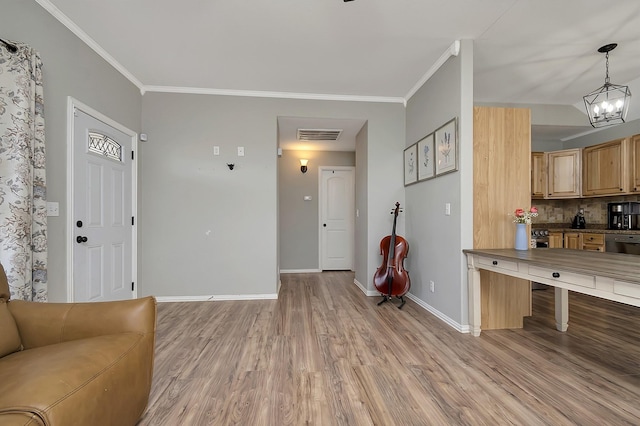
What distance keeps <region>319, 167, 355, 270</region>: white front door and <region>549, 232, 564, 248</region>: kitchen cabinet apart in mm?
3326

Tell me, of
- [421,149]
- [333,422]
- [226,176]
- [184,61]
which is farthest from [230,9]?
[333,422]

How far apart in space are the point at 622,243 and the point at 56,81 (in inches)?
257

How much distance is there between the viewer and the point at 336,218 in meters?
5.66

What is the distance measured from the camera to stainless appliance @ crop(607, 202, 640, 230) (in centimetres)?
378

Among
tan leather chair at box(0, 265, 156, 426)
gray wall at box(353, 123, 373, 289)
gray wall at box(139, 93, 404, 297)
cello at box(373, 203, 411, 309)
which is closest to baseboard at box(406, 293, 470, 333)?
cello at box(373, 203, 411, 309)

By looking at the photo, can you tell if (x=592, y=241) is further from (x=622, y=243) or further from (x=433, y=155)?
(x=433, y=155)

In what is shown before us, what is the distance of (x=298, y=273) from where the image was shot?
546 cm

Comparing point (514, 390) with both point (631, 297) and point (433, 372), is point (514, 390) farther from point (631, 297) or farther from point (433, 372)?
point (631, 297)

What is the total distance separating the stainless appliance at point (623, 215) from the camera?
3783 millimetres

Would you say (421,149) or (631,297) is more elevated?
(421,149)

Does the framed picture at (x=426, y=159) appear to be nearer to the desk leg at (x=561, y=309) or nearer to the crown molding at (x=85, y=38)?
the desk leg at (x=561, y=309)

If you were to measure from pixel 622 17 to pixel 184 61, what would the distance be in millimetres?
4042

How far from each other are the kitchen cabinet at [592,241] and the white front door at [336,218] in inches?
145

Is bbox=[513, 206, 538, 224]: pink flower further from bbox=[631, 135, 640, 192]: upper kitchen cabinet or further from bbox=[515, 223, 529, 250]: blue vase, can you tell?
bbox=[631, 135, 640, 192]: upper kitchen cabinet
